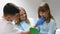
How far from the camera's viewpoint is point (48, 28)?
194 centimetres

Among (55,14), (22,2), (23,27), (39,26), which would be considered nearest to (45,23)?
(39,26)

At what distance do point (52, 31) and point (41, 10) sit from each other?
0.34 m

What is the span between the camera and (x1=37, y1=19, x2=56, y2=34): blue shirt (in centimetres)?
191

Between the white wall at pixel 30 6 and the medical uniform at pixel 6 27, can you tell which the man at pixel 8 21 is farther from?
the white wall at pixel 30 6

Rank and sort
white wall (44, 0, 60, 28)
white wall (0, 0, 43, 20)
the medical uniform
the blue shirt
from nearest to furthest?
1. the medical uniform
2. the blue shirt
3. white wall (0, 0, 43, 20)
4. white wall (44, 0, 60, 28)

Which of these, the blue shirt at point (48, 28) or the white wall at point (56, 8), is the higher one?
the white wall at point (56, 8)

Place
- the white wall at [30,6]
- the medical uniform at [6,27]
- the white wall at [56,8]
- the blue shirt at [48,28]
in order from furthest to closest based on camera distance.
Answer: the white wall at [56,8] < the white wall at [30,6] < the blue shirt at [48,28] < the medical uniform at [6,27]

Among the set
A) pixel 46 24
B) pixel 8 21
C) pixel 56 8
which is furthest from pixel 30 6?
pixel 8 21

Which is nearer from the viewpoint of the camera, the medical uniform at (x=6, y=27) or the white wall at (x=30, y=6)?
the medical uniform at (x=6, y=27)

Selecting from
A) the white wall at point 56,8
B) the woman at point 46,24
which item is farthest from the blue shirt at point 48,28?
the white wall at point 56,8

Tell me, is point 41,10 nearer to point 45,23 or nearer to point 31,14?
point 45,23

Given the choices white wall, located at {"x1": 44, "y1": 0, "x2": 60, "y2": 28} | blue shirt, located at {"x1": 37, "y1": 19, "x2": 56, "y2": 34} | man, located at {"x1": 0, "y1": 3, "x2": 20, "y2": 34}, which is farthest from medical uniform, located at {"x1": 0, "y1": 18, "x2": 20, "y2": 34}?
white wall, located at {"x1": 44, "y1": 0, "x2": 60, "y2": 28}

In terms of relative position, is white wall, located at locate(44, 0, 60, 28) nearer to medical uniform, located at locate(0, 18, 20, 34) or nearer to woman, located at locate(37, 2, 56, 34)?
woman, located at locate(37, 2, 56, 34)

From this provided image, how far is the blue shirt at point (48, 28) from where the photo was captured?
1.91m
